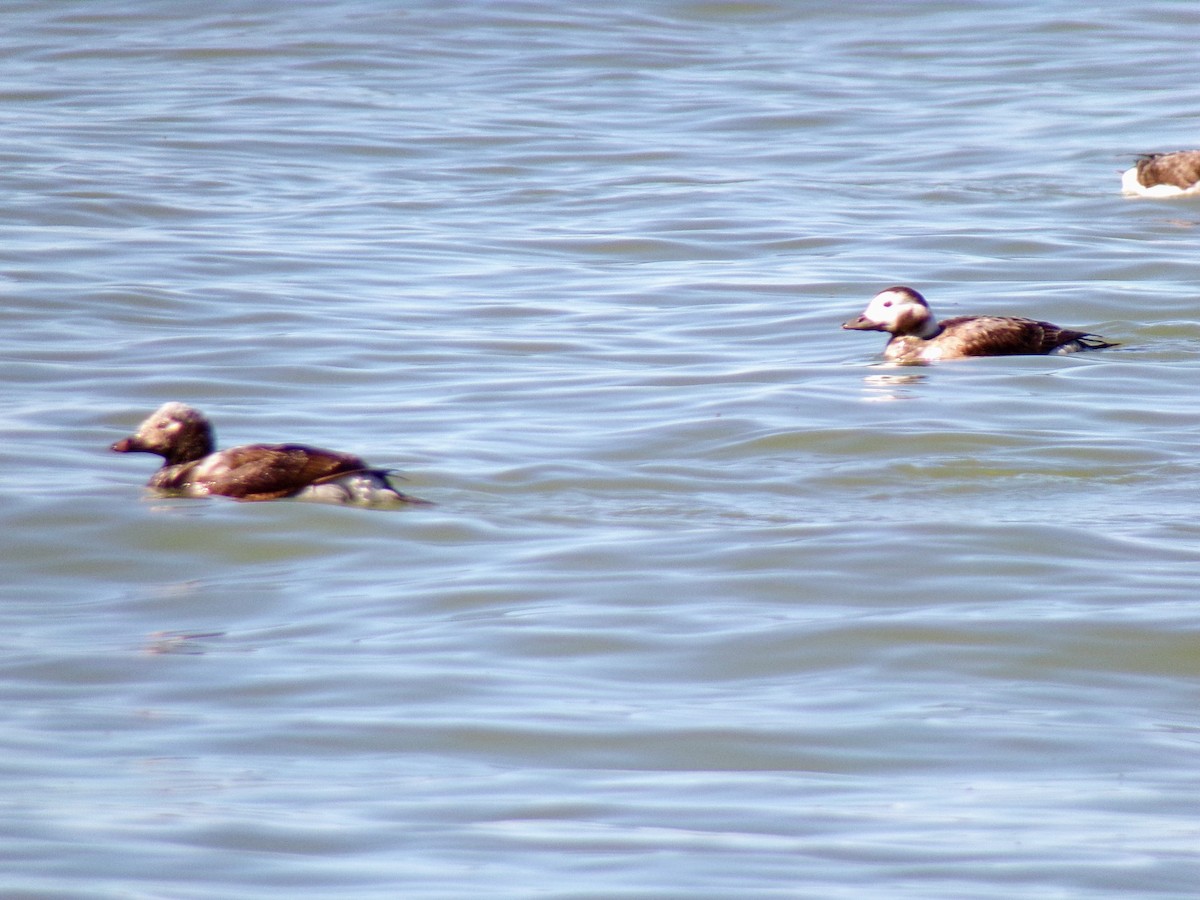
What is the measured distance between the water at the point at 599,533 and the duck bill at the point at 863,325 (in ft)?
0.76

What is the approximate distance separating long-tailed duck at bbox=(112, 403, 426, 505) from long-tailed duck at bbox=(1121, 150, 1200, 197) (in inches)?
490

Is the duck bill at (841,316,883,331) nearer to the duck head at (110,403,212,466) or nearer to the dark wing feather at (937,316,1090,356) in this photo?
the dark wing feather at (937,316,1090,356)

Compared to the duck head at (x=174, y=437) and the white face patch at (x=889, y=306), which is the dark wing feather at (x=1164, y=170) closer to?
the white face patch at (x=889, y=306)

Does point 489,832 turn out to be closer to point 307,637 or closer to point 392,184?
point 307,637

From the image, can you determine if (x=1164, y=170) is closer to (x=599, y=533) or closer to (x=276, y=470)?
(x=599, y=533)

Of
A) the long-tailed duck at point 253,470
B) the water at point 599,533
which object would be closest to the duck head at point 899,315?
the water at point 599,533

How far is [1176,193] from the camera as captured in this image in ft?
66.2

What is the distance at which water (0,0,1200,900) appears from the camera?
5340mm

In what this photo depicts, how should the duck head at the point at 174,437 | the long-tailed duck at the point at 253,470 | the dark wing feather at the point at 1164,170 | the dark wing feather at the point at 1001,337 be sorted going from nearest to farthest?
the long-tailed duck at the point at 253,470 → the duck head at the point at 174,437 → the dark wing feather at the point at 1001,337 → the dark wing feather at the point at 1164,170

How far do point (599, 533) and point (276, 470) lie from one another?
143 centimetres

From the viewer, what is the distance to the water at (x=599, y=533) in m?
5.34

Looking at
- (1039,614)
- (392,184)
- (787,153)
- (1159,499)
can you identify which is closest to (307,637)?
(1039,614)

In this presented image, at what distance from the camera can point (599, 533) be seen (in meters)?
8.84

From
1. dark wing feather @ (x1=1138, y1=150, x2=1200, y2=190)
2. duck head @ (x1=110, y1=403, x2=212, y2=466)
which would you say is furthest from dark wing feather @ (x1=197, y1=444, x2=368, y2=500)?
dark wing feather @ (x1=1138, y1=150, x2=1200, y2=190)
